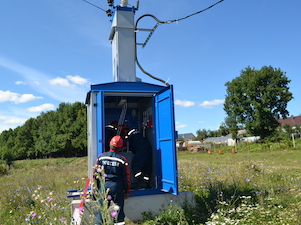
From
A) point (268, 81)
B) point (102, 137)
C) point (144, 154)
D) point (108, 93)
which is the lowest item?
point (144, 154)

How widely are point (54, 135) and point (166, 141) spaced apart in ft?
162

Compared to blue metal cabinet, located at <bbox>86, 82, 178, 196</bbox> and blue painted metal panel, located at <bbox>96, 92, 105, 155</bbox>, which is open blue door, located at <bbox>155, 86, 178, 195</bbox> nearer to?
blue metal cabinet, located at <bbox>86, 82, 178, 196</bbox>

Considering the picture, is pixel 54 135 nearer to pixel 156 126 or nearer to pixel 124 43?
pixel 124 43

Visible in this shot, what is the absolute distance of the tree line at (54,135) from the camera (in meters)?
48.9

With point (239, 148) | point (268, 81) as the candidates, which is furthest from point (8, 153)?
point (268, 81)

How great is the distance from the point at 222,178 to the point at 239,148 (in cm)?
2870

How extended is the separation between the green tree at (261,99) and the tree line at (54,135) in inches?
1073

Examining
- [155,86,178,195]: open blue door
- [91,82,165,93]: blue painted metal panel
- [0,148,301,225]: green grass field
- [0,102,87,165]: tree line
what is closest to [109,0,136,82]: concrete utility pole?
[91,82,165,93]: blue painted metal panel

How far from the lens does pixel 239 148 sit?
36.6 meters

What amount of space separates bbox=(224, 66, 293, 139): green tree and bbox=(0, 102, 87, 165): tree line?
2726 centimetres

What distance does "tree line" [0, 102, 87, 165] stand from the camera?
160 ft

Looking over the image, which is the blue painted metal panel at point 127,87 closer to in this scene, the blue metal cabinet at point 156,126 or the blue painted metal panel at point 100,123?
the blue metal cabinet at point 156,126

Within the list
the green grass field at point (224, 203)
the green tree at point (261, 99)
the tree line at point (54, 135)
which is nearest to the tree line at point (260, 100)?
the green tree at point (261, 99)

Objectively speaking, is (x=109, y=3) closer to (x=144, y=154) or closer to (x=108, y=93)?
(x=108, y=93)
